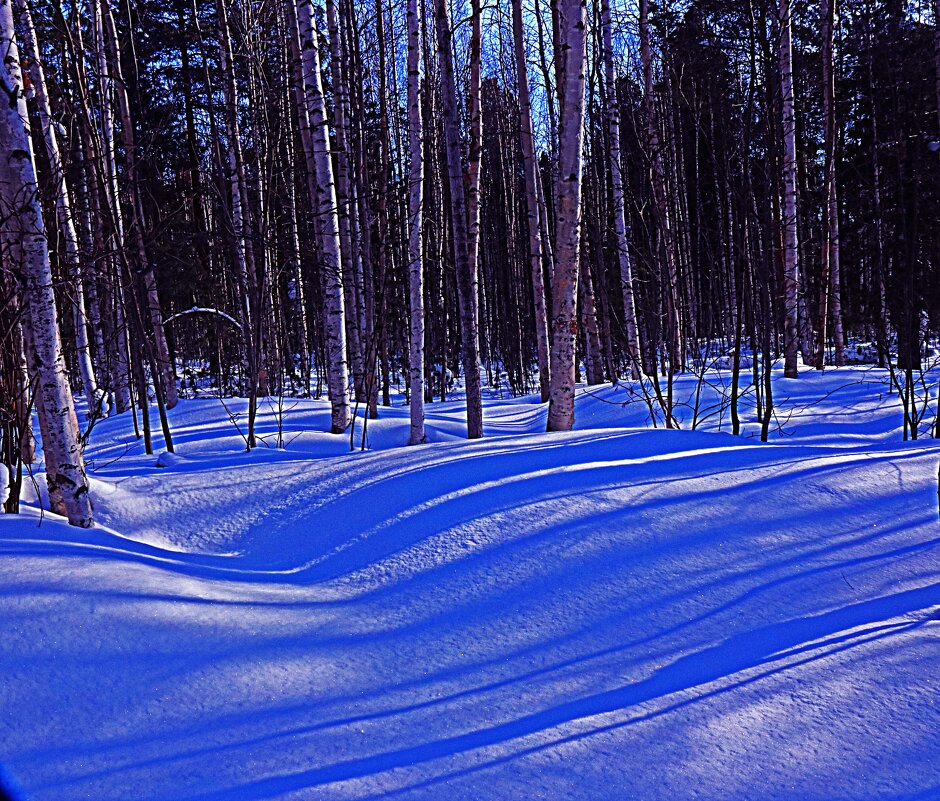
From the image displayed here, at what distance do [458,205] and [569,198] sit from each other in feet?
6.78

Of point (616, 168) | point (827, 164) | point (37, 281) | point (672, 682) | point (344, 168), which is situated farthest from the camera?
point (827, 164)

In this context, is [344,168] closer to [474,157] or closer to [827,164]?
[474,157]

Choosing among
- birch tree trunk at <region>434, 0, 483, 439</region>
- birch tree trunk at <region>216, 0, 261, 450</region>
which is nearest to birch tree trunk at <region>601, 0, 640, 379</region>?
birch tree trunk at <region>434, 0, 483, 439</region>

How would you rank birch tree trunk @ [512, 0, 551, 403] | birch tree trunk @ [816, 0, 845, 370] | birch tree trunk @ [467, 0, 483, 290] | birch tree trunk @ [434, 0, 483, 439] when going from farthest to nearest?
birch tree trunk @ [816, 0, 845, 370] < birch tree trunk @ [512, 0, 551, 403] < birch tree trunk @ [467, 0, 483, 290] < birch tree trunk @ [434, 0, 483, 439]

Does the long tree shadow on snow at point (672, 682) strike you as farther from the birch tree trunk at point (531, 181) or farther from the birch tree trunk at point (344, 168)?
the birch tree trunk at point (531, 181)

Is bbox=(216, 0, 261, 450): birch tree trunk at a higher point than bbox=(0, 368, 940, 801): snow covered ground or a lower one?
higher

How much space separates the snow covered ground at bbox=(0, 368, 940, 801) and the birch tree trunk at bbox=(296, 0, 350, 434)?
3.12 meters

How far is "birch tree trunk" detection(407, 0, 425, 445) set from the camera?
7.70 meters

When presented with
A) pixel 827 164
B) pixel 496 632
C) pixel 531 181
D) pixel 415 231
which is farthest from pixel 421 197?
pixel 827 164

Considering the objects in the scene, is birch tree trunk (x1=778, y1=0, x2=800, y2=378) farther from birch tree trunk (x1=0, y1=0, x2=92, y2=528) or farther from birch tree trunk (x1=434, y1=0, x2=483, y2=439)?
birch tree trunk (x1=0, y1=0, x2=92, y2=528)

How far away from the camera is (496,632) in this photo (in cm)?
284

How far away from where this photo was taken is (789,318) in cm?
1107

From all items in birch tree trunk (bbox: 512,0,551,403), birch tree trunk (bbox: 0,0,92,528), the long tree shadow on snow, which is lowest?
the long tree shadow on snow

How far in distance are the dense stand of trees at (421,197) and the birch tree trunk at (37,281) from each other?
0.01 meters
